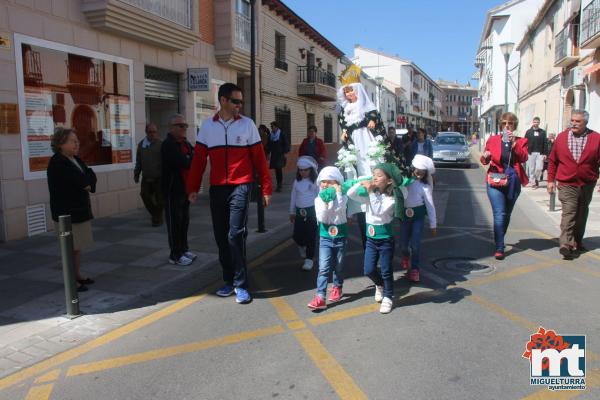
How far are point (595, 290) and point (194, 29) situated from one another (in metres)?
9.86

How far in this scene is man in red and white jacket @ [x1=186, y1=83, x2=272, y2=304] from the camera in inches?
189

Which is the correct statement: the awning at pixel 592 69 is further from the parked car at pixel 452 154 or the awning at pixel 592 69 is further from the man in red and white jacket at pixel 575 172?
the man in red and white jacket at pixel 575 172

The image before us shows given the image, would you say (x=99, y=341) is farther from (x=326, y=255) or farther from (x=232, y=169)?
(x=326, y=255)

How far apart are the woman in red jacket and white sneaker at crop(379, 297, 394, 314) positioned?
260 cm

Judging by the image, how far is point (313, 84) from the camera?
864 inches

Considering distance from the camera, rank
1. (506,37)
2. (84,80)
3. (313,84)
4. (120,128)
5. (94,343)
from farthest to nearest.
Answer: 1. (506,37)
2. (313,84)
3. (120,128)
4. (84,80)
5. (94,343)

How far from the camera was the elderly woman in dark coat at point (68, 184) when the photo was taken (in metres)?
4.88

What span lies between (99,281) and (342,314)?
2813mm

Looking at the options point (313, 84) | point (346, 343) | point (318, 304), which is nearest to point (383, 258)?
point (318, 304)

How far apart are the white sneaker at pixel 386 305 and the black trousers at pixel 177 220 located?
9.03ft

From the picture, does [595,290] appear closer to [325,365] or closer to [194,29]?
[325,365]

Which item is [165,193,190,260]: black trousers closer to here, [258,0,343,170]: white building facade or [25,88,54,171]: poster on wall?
[25,88,54,171]: poster on wall

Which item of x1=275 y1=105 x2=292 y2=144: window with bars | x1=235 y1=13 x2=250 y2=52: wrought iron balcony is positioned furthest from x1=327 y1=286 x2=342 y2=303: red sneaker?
x1=275 y1=105 x2=292 y2=144: window with bars

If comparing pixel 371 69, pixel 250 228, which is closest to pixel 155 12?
pixel 250 228
